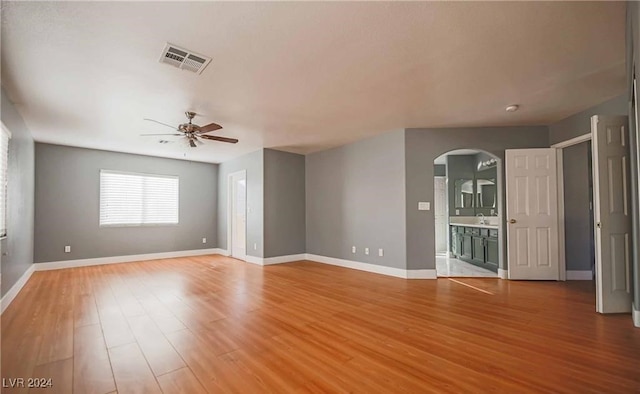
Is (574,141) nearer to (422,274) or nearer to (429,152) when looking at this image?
(429,152)

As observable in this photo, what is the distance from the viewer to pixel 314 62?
8.74 ft

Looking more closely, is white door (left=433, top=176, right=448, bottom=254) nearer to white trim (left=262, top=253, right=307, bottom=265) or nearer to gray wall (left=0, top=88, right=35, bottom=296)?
white trim (left=262, top=253, right=307, bottom=265)

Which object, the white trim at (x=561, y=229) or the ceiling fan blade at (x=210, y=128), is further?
the white trim at (x=561, y=229)

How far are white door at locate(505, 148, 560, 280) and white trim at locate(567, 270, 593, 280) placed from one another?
28 cm

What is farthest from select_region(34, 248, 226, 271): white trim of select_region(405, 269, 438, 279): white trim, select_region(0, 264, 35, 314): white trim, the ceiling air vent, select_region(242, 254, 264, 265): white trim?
the ceiling air vent

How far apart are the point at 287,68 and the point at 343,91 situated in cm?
83

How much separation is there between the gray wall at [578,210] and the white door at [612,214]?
165 centimetres

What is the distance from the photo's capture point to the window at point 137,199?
6.31 meters

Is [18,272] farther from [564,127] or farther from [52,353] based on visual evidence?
[564,127]

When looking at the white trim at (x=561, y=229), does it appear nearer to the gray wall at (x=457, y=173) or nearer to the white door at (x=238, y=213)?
the gray wall at (x=457, y=173)

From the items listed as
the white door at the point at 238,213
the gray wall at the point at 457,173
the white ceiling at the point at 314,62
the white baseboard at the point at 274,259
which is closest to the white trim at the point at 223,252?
the white door at the point at 238,213

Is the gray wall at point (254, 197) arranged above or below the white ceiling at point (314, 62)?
below

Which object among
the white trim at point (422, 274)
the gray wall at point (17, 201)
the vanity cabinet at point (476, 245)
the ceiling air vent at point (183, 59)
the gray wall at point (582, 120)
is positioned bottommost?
the white trim at point (422, 274)

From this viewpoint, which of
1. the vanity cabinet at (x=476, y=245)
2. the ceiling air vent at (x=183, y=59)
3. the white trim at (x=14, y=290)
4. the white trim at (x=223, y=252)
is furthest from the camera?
the white trim at (x=223, y=252)
